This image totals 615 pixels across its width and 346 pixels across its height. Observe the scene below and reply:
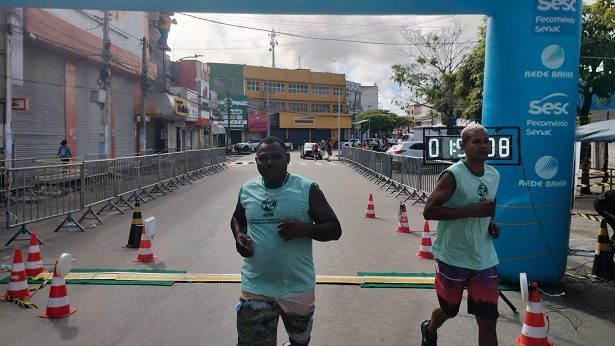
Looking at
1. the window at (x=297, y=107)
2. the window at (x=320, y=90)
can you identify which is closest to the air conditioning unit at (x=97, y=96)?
the window at (x=297, y=107)

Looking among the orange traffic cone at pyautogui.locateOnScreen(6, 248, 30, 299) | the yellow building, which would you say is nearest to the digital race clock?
the orange traffic cone at pyautogui.locateOnScreen(6, 248, 30, 299)

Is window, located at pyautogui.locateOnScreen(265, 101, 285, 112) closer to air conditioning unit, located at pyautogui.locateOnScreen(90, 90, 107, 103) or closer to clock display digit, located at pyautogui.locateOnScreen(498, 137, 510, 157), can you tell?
air conditioning unit, located at pyautogui.locateOnScreen(90, 90, 107, 103)

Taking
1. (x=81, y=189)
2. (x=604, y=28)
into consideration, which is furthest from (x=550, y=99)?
(x=604, y=28)

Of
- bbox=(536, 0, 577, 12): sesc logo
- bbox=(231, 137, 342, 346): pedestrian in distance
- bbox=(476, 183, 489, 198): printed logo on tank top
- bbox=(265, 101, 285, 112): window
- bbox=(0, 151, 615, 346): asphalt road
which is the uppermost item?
bbox=(265, 101, 285, 112): window

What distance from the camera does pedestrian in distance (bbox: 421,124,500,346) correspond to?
3.73m

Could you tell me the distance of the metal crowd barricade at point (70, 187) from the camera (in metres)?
8.95

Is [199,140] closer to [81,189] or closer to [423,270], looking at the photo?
[81,189]

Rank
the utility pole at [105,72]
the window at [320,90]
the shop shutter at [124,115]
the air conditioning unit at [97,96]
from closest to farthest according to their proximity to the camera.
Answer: the air conditioning unit at [97,96], the utility pole at [105,72], the shop shutter at [124,115], the window at [320,90]

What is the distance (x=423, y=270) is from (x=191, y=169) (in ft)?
55.1

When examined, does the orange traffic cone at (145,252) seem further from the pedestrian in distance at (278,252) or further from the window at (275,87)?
the window at (275,87)

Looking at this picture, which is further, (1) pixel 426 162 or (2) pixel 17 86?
(2) pixel 17 86

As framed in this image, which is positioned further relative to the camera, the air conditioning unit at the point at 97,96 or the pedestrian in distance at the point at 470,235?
the air conditioning unit at the point at 97,96

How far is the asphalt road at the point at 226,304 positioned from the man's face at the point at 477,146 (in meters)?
1.79

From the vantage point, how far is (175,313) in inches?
208
